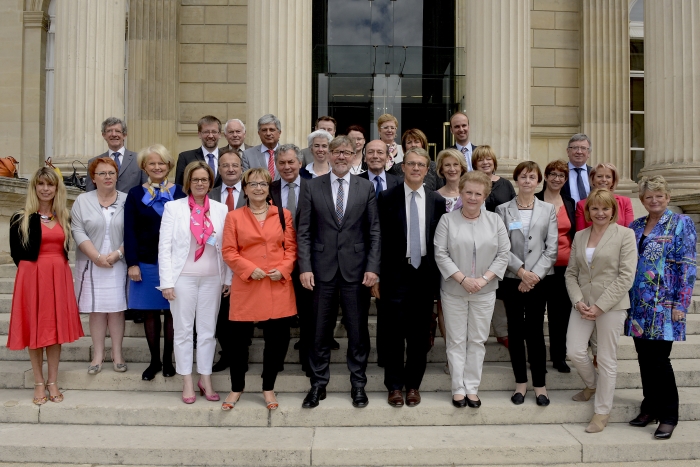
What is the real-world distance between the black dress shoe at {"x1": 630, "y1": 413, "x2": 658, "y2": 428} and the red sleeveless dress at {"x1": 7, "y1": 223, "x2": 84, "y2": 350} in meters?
5.02

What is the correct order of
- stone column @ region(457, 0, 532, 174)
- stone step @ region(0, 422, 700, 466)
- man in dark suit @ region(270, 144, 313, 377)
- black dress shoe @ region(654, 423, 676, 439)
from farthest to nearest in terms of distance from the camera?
stone column @ region(457, 0, 532, 174), man in dark suit @ region(270, 144, 313, 377), black dress shoe @ region(654, 423, 676, 439), stone step @ region(0, 422, 700, 466)

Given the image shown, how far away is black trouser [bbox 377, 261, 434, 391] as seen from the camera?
203 inches

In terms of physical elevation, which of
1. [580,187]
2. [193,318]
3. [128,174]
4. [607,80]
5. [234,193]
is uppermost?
[607,80]

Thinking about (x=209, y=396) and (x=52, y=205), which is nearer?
(x=209, y=396)

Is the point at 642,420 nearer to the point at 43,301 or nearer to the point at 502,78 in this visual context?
the point at 43,301

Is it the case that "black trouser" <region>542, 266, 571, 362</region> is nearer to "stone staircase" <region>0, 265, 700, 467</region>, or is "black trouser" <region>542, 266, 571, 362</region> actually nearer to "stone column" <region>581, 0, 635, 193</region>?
"stone staircase" <region>0, 265, 700, 467</region>

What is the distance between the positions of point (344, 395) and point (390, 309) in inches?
37.9

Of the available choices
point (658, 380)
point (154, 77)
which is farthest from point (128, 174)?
point (154, 77)

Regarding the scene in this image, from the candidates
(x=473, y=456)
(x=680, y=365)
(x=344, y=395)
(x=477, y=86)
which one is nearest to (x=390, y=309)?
(x=344, y=395)


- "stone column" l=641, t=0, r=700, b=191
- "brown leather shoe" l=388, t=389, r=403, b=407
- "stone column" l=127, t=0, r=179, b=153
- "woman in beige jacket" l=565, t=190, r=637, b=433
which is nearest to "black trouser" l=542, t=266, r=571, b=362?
"woman in beige jacket" l=565, t=190, r=637, b=433

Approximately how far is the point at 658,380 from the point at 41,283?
537 cm

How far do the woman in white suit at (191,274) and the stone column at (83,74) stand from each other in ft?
17.6

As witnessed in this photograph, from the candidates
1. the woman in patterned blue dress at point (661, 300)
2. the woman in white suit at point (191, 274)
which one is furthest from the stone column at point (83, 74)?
the woman in patterned blue dress at point (661, 300)

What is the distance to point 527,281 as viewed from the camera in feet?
17.0
